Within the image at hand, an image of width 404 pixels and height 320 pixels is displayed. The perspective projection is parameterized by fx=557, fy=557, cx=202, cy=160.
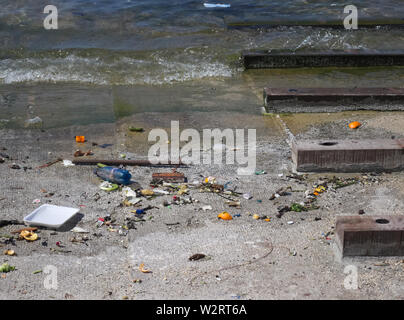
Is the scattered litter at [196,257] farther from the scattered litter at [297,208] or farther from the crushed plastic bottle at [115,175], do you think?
the crushed plastic bottle at [115,175]

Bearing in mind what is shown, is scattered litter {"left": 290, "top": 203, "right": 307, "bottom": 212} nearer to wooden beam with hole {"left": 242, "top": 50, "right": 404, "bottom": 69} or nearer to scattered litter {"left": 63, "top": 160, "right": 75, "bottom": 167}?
scattered litter {"left": 63, "top": 160, "right": 75, "bottom": 167}

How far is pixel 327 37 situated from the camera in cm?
1149

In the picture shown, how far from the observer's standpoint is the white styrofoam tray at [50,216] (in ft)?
Answer: 15.0

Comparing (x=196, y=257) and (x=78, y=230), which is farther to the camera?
(x=78, y=230)

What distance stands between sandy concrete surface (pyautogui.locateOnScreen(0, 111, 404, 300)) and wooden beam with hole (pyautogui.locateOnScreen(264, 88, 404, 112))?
3.86 ft

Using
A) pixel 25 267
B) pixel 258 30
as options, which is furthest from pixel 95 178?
pixel 258 30

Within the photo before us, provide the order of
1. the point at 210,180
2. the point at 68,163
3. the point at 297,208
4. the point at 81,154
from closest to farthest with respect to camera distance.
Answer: the point at 297,208
the point at 210,180
the point at 68,163
the point at 81,154

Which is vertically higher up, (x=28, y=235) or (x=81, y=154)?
(x=81, y=154)

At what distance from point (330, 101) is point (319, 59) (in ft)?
7.63

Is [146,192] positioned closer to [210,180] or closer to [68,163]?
[210,180]

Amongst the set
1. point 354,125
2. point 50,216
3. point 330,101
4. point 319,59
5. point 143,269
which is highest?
point 319,59

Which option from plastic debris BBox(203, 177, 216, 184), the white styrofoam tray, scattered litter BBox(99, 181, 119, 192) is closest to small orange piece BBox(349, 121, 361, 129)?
plastic debris BBox(203, 177, 216, 184)

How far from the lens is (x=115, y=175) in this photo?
539 cm

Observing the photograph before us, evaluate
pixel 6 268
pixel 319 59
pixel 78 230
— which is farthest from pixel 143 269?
pixel 319 59
